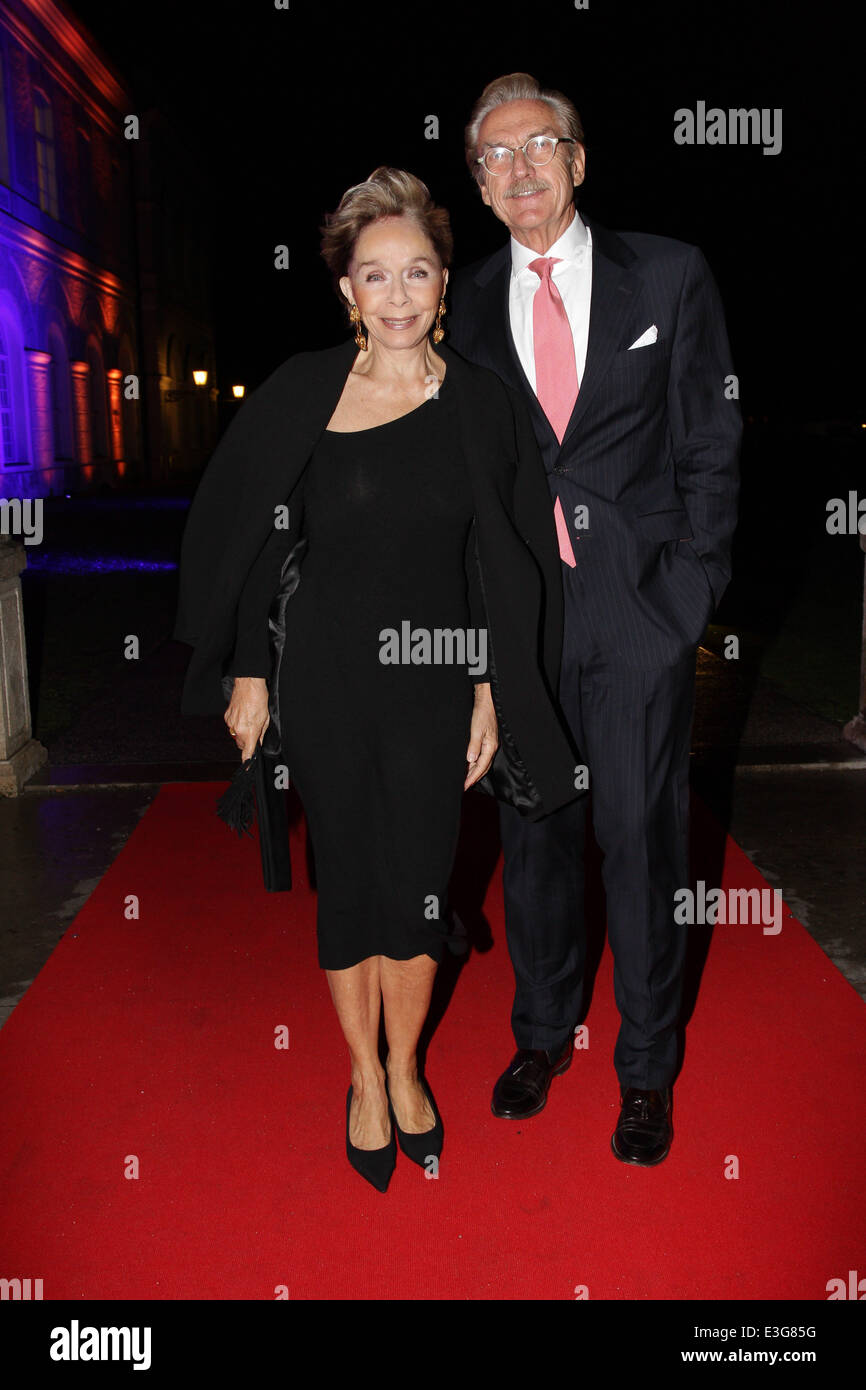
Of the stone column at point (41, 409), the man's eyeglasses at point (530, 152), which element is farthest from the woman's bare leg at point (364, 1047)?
the stone column at point (41, 409)

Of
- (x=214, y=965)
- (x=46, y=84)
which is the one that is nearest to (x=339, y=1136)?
(x=214, y=965)

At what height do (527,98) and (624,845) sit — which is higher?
(527,98)

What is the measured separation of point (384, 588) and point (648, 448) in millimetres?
753

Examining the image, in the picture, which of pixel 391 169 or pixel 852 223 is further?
pixel 852 223

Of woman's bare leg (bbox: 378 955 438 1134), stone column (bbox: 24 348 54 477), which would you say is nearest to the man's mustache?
woman's bare leg (bbox: 378 955 438 1134)

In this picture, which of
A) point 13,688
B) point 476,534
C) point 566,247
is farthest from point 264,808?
point 13,688

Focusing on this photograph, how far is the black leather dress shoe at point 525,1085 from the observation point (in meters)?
2.94

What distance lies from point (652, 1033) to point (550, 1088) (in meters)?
0.43

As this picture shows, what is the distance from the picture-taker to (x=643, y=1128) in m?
2.77

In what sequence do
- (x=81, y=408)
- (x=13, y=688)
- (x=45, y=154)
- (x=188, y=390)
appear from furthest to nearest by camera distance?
(x=188, y=390) → (x=81, y=408) → (x=45, y=154) → (x=13, y=688)

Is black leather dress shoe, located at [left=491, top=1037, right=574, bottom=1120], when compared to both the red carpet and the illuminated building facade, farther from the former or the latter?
the illuminated building facade

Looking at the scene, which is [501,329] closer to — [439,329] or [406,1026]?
[439,329]
